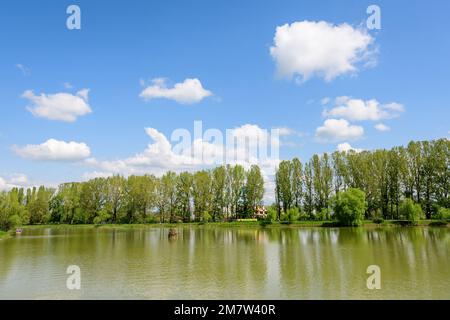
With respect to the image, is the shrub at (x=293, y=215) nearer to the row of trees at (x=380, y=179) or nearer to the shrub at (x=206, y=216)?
the row of trees at (x=380, y=179)

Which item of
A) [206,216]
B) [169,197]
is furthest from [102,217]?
[206,216]

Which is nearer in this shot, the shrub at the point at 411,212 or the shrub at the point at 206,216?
the shrub at the point at 411,212

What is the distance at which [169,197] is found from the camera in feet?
295

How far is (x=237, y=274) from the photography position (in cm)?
2083

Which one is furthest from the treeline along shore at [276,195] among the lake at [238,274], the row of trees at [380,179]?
the lake at [238,274]

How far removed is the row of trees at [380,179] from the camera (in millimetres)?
67938

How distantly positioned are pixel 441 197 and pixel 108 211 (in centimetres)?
7419

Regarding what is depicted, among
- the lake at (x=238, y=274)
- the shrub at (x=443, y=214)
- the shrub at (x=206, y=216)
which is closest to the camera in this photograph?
the lake at (x=238, y=274)

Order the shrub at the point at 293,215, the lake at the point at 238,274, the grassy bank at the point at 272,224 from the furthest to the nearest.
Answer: the shrub at the point at 293,215 → the grassy bank at the point at 272,224 → the lake at the point at 238,274

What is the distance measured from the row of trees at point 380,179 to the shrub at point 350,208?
16.4 feet

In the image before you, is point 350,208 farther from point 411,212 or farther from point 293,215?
point 293,215

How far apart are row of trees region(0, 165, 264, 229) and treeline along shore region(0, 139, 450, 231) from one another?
0.81 ft

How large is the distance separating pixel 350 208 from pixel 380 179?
636 inches
